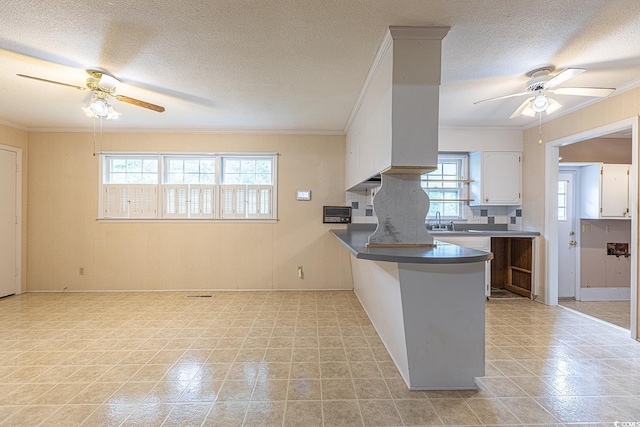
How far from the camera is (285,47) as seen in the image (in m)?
2.26

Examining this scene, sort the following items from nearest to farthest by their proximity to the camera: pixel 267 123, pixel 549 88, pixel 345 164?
pixel 549 88 < pixel 267 123 < pixel 345 164

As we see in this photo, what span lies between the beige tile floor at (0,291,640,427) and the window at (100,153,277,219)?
1.56 metres

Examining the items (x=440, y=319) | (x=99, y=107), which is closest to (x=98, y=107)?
(x=99, y=107)

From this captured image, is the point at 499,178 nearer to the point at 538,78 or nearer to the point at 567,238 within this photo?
the point at 567,238

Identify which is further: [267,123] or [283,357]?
[267,123]

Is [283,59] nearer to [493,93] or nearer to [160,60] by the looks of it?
[160,60]

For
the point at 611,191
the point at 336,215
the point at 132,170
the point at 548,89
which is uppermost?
the point at 548,89

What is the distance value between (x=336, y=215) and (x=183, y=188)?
93.4 inches

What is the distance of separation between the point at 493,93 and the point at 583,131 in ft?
4.44

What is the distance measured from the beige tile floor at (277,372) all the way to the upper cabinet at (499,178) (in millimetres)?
1605

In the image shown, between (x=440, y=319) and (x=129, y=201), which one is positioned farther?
(x=129, y=201)

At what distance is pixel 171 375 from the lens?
2.19 metres

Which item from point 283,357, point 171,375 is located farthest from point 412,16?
point 171,375

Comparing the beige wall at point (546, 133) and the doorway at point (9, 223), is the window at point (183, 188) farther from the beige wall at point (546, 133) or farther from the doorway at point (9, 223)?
the beige wall at point (546, 133)
